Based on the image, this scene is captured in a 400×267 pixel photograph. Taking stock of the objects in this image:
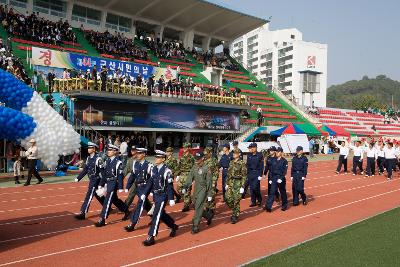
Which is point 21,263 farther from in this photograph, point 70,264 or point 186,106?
point 186,106

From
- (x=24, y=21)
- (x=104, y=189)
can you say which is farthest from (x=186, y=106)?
(x=104, y=189)

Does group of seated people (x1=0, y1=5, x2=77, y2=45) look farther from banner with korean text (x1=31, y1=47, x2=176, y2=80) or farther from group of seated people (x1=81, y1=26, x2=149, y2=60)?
banner with korean text (x1=31, y1=47, x2=176, y2=80)

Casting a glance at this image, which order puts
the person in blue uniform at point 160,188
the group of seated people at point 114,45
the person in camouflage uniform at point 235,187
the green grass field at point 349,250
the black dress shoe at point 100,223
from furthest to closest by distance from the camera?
the group of seated people at point 114,45 < the person in camouflage uniform at point 235,187 < the black dress shoe at point 100,223 < the person in blue uniform at point 160,188 < the green grass field at point 349,250

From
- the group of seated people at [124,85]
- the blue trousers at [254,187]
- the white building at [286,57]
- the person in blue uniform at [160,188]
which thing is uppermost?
the white building at [286,57]

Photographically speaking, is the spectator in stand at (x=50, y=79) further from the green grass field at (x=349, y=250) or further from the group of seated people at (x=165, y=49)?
the green grass field at (x=349, y=250)

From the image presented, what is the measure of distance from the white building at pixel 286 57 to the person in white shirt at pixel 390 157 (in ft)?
244

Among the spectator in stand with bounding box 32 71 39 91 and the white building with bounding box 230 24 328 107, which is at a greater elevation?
the white building with bounding box 230 24 328 107

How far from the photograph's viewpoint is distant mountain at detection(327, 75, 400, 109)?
155 meters

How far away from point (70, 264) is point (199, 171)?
3.89 meters

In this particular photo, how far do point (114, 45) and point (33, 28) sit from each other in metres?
7.30

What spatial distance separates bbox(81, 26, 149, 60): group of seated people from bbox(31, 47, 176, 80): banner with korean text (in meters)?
5.17

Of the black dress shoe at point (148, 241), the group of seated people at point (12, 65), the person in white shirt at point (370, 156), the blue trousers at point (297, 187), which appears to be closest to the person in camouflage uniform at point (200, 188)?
the black dress shoe at point (148, 241)

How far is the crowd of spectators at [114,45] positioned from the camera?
3553 cm

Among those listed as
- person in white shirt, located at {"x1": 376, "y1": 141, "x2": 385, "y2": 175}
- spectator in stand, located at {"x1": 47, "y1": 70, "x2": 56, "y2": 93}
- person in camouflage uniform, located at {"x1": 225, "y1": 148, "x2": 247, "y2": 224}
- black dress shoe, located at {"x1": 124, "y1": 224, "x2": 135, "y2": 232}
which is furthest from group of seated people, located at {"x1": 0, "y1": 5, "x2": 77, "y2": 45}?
black dress shoe, located at {"x1": 124, "y1": 224, "x2": 135, "y2": 232}
